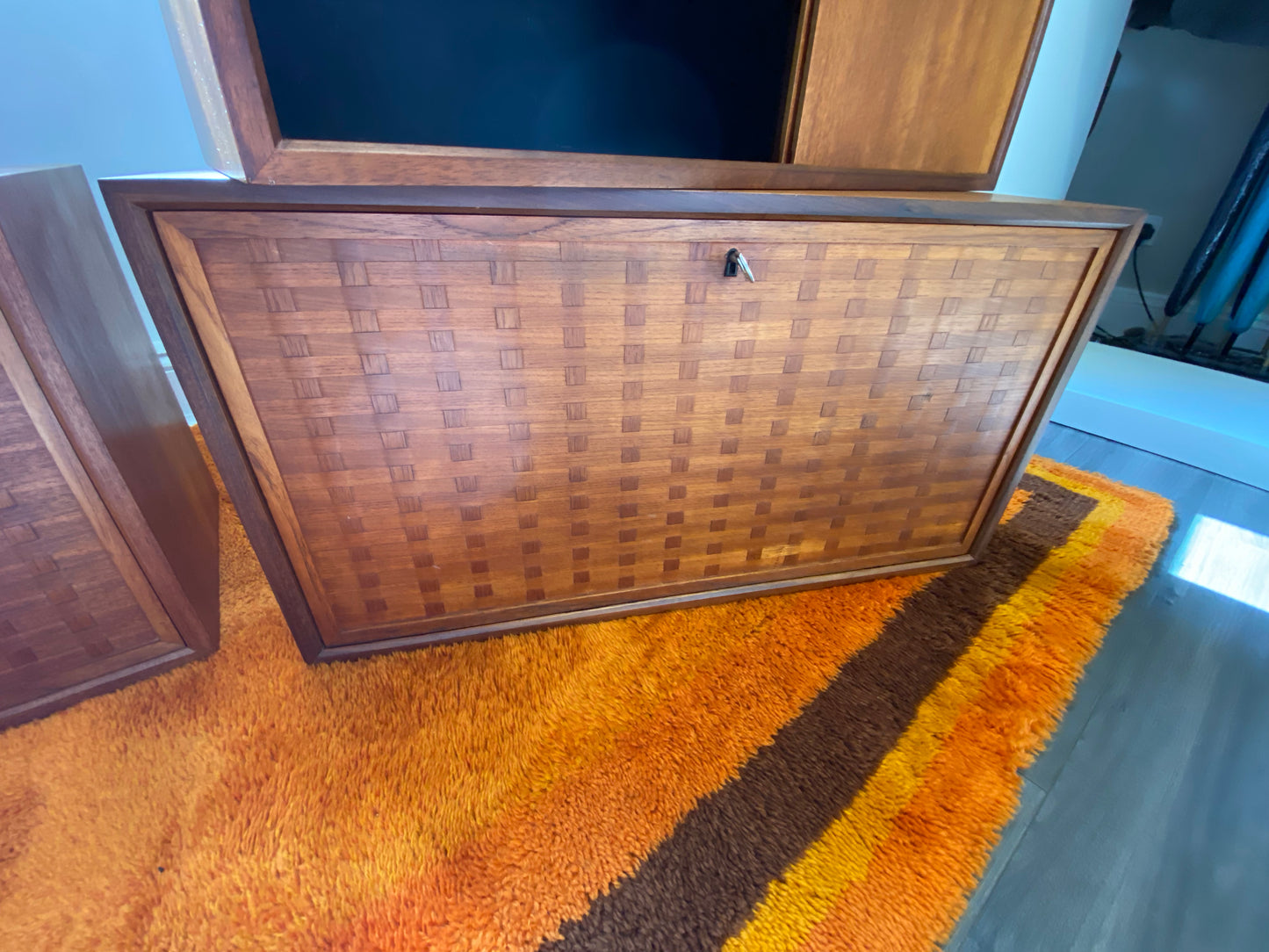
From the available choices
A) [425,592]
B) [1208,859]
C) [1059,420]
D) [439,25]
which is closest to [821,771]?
[1208,859]

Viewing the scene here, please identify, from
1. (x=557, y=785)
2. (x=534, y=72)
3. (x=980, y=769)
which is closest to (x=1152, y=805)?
(x=980, y=769)

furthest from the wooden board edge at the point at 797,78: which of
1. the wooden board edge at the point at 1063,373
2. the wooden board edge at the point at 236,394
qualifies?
the wooden board edge at the point at 236,394

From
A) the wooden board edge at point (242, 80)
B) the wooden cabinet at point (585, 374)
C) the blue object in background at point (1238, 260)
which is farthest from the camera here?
the blue object in background at point (1238, 260)

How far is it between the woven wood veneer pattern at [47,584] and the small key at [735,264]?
2.06ft

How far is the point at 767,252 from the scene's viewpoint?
550 mm

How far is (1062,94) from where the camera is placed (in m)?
1.17

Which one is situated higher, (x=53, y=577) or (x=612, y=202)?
(x=612, y=202)

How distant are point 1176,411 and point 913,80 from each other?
1.05 m

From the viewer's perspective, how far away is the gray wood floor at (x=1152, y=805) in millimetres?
499

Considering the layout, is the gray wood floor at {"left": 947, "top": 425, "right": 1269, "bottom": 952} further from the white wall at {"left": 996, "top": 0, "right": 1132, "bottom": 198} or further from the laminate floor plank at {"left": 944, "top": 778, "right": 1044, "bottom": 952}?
the white wall at {"left": 996, "top": 0, "right": 1132, "bottom": 198}

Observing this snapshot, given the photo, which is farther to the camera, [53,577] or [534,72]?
[534,72]

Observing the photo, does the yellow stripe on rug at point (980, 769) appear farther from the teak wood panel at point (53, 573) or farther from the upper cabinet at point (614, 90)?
the teak wood panel at point (53, 573)

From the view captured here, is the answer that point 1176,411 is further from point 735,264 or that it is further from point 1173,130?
point 735,264

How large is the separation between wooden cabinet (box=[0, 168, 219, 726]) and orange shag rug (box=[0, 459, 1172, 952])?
6 centimetres
